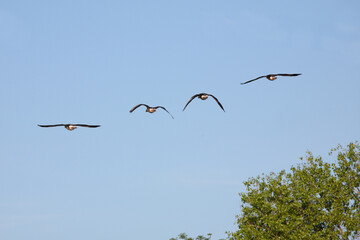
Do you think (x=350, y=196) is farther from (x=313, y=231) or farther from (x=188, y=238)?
(x=188, y=238)

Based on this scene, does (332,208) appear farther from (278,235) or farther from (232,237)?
(232,237)

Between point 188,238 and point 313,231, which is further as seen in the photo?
point 188,238

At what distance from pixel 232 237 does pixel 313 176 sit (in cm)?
860

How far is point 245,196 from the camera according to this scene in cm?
5275

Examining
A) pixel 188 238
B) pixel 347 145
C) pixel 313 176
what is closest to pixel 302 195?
pixel 313 176

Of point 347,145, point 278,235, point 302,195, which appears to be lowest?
point 278,235

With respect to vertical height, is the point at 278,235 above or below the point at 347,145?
below

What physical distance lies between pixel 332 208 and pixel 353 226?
2.44 m

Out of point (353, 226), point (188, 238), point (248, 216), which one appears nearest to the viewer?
point (353, 226)

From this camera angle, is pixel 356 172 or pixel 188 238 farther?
pixel 188 238

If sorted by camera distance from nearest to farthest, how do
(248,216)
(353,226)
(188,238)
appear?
1. (353,226)
2. (248,216)
3. (188,238)

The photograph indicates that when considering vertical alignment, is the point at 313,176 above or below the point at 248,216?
above

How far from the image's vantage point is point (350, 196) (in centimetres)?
5091

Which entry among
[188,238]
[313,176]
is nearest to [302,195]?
[313,176]
